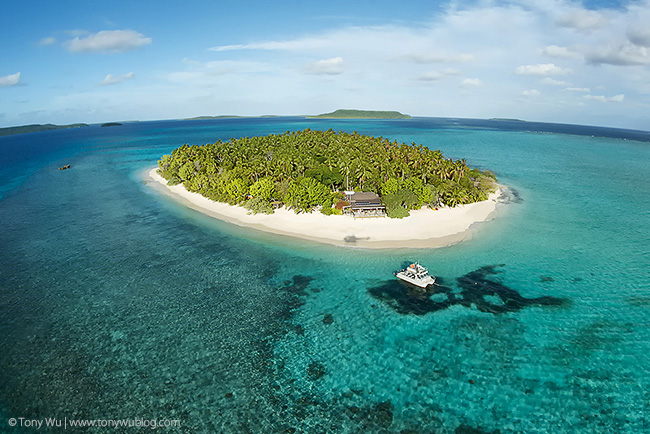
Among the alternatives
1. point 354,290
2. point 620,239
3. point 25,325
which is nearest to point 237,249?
point 354,290

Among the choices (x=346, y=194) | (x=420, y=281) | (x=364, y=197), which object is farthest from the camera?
(x=346, y=194)

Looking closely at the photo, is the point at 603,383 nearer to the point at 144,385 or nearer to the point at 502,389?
the point at 502,389

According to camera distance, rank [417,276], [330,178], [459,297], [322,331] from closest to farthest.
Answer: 1. [322,331]
2. [459,297]
3. [417,276]
4. [330,178]

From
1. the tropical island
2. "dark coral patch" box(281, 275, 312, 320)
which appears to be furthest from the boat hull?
"dark coral patch" box(281, 275, 312, 320)

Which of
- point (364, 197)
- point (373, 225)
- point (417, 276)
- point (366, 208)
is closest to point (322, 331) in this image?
point (417, 276)

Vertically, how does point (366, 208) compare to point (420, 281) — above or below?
above

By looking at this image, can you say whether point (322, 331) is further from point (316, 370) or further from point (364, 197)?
point (364, 197)

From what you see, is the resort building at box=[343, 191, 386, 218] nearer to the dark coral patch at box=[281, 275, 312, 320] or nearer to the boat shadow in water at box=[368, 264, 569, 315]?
the boat shadow in water at box=[368, 264, 569, 315]
